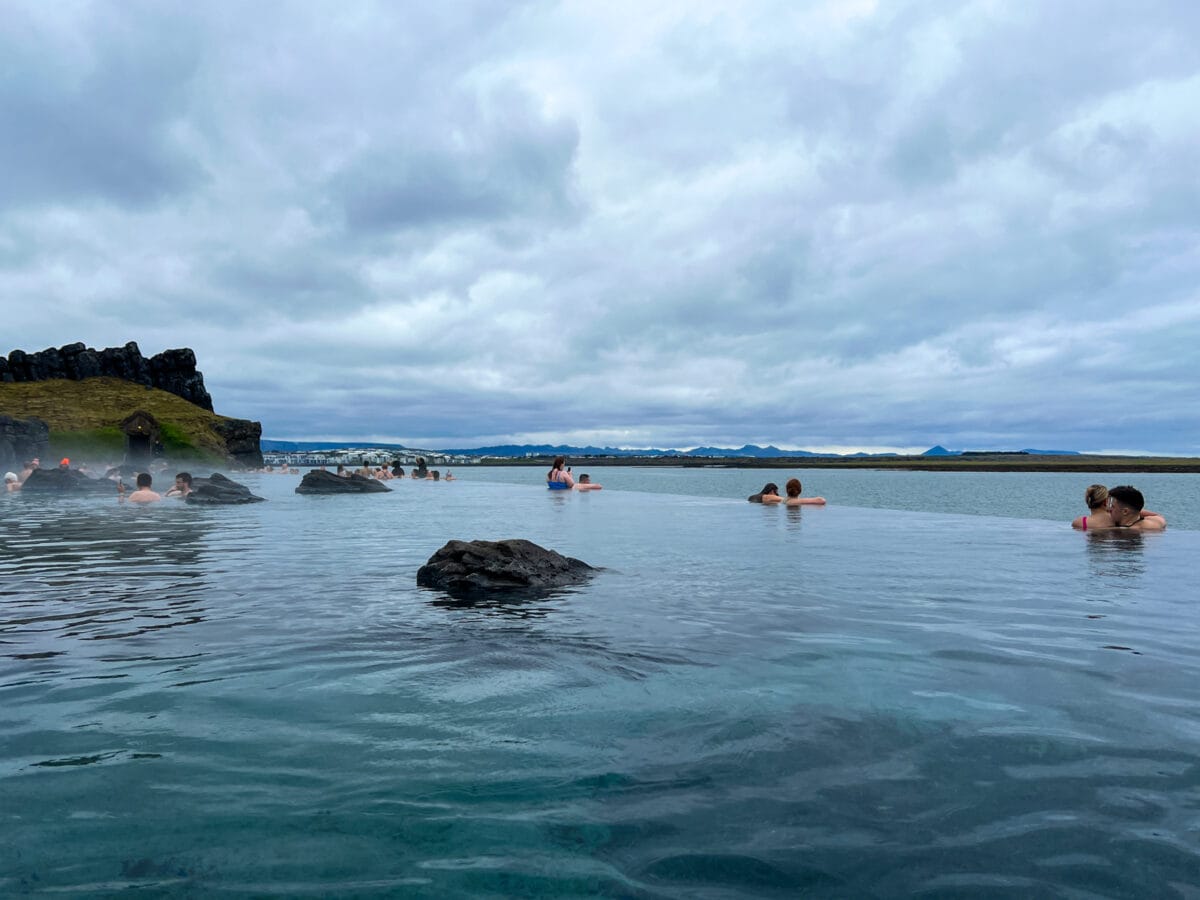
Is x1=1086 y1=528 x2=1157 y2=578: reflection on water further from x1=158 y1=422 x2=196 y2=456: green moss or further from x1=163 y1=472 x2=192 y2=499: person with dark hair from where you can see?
x1=158 y1=422 x2=196 y2=456: green moss

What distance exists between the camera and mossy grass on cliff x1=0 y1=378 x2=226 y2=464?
10751cm

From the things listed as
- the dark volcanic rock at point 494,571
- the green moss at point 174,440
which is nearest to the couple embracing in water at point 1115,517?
the dark volcanic rock at point 494,571

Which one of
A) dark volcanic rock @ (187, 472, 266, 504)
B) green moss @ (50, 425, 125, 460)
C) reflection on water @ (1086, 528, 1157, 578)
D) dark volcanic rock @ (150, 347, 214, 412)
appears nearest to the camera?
reflection on water @ (1086, 528, 1157, 578)

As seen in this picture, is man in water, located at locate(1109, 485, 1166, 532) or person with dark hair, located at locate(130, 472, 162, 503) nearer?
man in water, located at locate(1109, 485, 1166, 532)

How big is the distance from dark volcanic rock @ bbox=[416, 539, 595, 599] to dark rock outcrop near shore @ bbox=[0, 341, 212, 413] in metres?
167

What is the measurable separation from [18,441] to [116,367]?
89.7m

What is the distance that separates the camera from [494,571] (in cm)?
1332

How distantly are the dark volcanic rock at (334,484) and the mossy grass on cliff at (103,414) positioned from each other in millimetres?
58987

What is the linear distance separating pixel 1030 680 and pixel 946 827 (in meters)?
3.85

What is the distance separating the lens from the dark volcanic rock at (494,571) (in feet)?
42.7

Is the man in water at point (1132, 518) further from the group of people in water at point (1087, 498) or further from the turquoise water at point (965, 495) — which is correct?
the turquoise water at point (965, 495)

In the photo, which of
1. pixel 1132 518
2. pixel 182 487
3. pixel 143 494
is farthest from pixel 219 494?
pixel 1132 518

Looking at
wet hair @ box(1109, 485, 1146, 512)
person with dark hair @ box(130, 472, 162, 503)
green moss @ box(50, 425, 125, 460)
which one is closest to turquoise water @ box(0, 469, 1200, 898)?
wet hair @ box(1109, 485, 1146, 512)

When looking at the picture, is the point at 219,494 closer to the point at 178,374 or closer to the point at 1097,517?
the point at 1097,517
